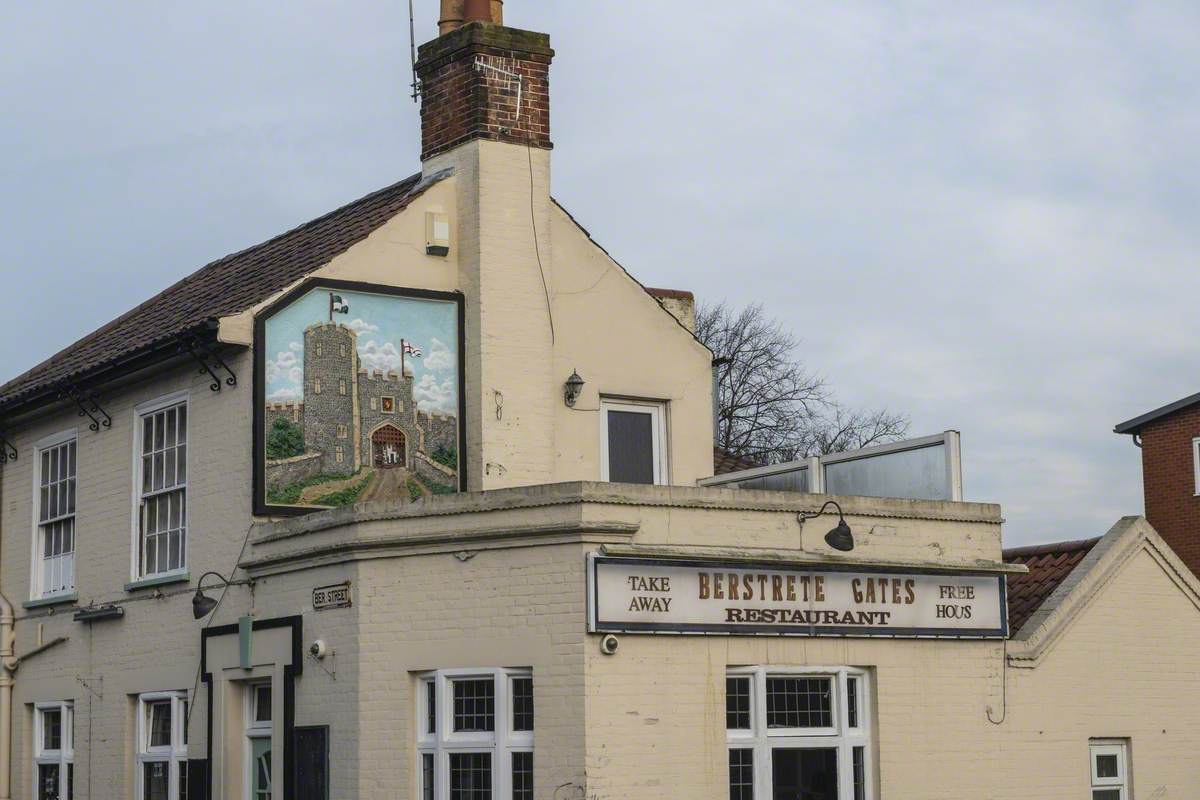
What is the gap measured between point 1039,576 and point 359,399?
7897mm

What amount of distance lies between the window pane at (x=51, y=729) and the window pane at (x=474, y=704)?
28.9 feet

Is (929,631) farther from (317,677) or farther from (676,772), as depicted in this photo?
(317,677)

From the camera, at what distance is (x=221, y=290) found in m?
21.9

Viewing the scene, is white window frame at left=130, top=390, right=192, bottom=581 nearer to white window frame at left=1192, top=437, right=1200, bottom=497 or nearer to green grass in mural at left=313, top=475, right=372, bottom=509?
green grass in mural at left=313, top=475, right=372, bottom=509

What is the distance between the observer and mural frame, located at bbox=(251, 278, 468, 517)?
732 inches

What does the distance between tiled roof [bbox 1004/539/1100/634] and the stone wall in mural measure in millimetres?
6419

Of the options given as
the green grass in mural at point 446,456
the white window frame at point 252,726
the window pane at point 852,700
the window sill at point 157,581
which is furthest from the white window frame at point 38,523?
the window pane at point 852,700

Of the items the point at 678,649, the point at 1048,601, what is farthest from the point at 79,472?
the point at 1048,601

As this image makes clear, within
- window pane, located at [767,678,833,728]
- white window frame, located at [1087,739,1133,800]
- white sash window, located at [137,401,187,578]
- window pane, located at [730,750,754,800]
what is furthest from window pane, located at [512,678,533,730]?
white window frame, located at [1087,739,1133,800]

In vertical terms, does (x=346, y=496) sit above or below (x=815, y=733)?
above

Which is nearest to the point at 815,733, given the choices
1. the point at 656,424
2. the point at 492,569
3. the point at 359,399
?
the point at 492,569

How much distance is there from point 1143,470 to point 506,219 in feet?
75.9

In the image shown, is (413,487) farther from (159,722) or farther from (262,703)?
(159,722)

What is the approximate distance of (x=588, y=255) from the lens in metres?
21.7
